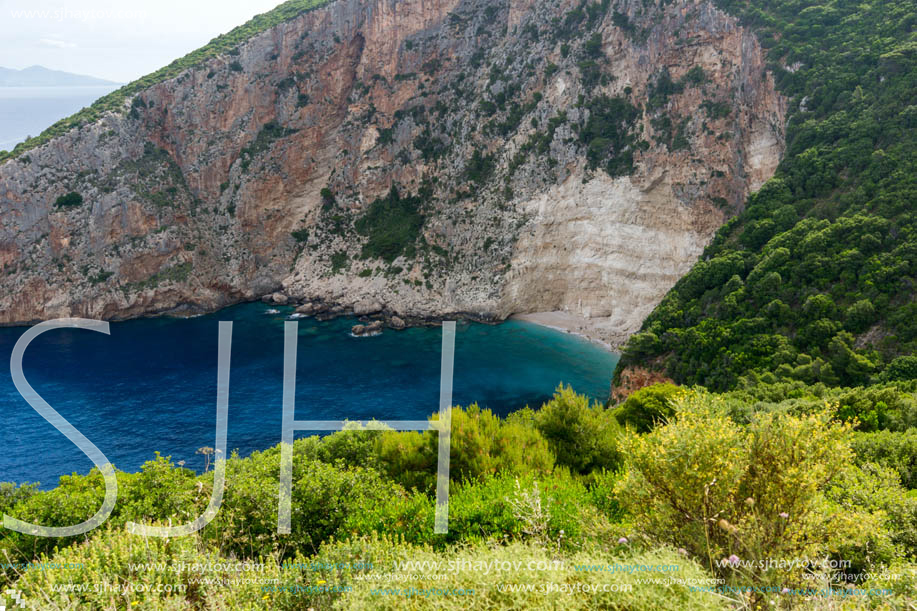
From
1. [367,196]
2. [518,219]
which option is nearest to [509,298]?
[518,219]

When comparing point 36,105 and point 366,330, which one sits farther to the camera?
point 36,105

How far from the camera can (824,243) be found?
2522cm

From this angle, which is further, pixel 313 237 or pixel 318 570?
pixel 313 237

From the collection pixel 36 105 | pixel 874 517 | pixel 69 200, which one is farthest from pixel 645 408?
pixel 36 105

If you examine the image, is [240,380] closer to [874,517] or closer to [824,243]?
[824,243]

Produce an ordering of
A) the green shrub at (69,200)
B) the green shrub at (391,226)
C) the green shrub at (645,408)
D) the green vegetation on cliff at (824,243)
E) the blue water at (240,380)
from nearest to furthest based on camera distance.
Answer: the green shrub at (645,408) < the green vegetation on cliff at (824,243) < the blue water at (240,380) < the green shrub at (69,200) < the green shrub at (391,226)

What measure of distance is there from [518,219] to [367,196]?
59.0 feet

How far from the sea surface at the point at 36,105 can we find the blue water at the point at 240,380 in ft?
199

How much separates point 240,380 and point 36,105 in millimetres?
101496

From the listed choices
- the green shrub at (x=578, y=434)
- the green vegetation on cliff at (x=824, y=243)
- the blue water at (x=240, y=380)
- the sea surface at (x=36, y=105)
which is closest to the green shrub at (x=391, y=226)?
the blue water at (x=240, y=380)

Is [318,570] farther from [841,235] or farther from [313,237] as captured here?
[313,237]

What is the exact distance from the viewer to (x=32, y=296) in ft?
157

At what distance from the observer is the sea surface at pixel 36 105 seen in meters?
88.0

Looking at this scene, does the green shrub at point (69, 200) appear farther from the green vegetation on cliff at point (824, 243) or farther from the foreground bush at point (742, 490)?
the foreground bush at point (742, 490)
